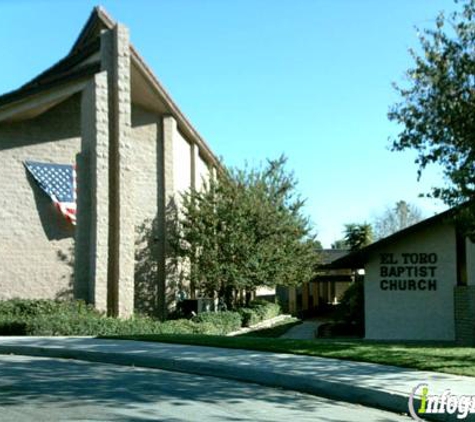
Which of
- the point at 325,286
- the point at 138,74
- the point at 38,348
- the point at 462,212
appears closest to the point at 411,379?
the point at 462,212

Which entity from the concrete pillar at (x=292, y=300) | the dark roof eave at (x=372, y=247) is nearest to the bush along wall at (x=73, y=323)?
the dark roof eave at (x=372, y=247)

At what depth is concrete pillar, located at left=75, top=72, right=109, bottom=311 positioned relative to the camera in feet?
70.8

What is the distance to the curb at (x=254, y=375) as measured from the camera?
8.72 meters

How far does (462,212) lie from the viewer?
12.1 meters

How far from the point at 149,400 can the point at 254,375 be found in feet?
8.15

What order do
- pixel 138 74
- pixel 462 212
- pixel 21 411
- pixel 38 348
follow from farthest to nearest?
pixel 138 74
pixel 38 348
pixel 462 212
pixel 21 411

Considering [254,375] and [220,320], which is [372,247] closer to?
[220,320]

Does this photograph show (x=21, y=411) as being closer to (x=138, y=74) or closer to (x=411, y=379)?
(x=411, y=379)

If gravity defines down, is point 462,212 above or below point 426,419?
above

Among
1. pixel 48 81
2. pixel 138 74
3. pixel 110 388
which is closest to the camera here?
pixel 110 388

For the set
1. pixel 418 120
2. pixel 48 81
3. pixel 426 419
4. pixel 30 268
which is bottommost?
pixel 426 419

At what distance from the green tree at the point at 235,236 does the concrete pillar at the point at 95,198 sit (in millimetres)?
6352

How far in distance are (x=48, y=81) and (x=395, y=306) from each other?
14.7m

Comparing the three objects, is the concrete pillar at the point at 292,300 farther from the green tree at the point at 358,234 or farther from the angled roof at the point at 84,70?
the angled roof at the point at 84,70
